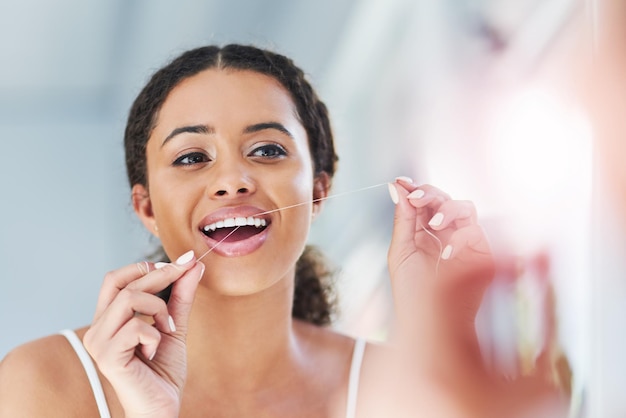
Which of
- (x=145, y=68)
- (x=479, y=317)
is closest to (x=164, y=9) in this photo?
(x=145, y=68)

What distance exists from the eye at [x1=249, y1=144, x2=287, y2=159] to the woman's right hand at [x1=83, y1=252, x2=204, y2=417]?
0.62 ft

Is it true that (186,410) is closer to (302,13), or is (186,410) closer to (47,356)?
(47,356)

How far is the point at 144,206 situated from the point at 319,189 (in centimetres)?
27

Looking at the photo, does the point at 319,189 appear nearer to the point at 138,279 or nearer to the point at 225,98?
the point at 225,98

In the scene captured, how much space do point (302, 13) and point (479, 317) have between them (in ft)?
2.27

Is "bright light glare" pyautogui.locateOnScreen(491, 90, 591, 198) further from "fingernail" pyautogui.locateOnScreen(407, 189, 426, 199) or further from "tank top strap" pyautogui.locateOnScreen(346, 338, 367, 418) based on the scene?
"tank top strap" pyautogui.locateOnScreen(346, 338, 367, 418)

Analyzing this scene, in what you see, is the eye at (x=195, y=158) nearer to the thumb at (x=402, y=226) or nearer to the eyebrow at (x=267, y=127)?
the eyebrow at (x=267, y=127)

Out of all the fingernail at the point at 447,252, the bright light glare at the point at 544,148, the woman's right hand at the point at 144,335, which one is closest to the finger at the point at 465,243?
the fingernail at the point at 447,252

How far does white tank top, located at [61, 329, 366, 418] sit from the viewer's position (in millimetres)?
915

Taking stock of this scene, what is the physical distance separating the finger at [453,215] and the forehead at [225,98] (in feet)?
0.85

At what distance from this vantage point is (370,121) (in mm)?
1284

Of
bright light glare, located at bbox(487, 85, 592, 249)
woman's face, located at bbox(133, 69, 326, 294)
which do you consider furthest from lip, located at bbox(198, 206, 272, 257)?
bright light glare, located at bbox(487, 85, 592, 249)

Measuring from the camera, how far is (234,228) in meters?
0.93

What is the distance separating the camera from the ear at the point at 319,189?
106cm
